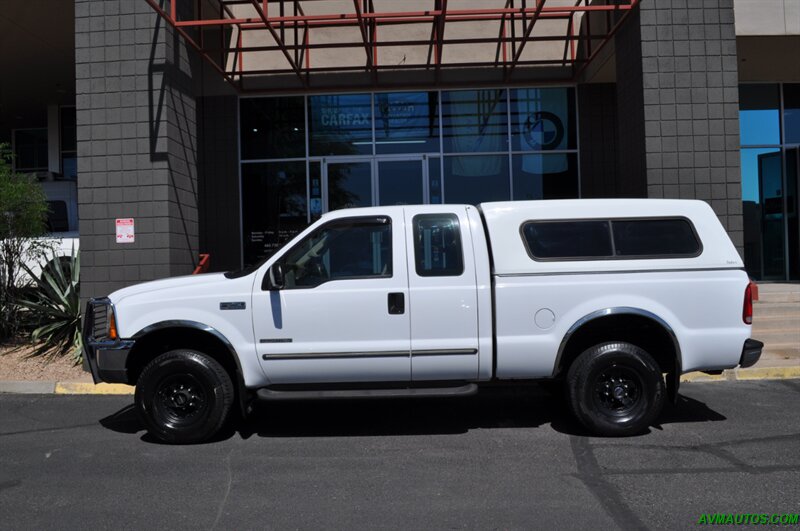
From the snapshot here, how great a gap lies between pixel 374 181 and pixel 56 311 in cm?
613

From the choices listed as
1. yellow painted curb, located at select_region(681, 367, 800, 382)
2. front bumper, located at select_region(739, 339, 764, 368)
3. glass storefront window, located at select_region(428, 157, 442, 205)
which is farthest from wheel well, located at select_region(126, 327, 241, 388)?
glass storefront window, located at select_region(428, 157, 442, 205)

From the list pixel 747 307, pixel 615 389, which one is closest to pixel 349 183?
pixel 615 389

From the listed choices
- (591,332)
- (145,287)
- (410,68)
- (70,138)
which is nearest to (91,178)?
(145,287)

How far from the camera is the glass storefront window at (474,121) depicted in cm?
1295

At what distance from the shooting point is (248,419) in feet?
21.9

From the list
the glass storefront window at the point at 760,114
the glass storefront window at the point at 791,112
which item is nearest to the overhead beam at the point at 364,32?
the glass storefront window at the point at 760,114

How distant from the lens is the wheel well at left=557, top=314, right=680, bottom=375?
5.80 m

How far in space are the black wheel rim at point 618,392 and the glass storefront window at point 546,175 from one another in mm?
7521

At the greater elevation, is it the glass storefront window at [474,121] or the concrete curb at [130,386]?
the glass storefront window at [474,121]

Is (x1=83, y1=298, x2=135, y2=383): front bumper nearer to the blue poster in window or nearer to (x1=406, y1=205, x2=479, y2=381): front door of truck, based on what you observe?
(x1=406, y1=205, x2=479, y2=381): front door of truck

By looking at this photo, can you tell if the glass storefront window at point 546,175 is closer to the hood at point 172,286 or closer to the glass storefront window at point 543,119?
the glass storefront window at point 543,119

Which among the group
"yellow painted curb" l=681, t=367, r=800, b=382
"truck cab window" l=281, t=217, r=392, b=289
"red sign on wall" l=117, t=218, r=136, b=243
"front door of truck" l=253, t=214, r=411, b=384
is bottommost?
"yellow painted curb" l=681, t=367, r=800, b=382

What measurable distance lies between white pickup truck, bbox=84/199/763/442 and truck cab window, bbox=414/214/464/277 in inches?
0.5

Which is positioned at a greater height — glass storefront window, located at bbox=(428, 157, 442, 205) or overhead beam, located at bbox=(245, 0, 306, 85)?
overhead beam, located at bbox=(245, 0, 306, 85)
